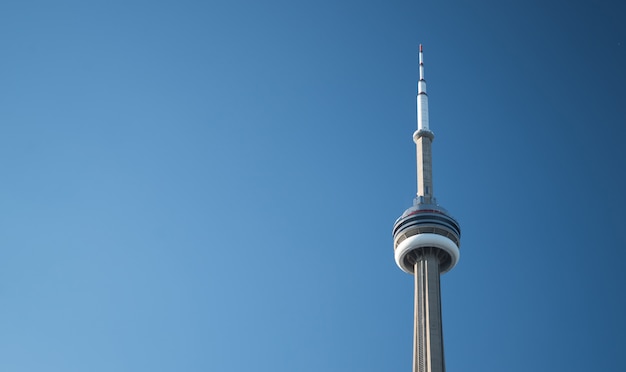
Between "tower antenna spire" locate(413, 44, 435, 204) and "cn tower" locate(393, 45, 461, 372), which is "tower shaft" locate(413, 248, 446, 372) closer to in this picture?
"cn tower" locate(393, 45, 461, 372)

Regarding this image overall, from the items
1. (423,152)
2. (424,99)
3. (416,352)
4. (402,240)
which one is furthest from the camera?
(424,99)

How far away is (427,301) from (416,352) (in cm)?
657

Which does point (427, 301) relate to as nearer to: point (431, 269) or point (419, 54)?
point (431, 269)

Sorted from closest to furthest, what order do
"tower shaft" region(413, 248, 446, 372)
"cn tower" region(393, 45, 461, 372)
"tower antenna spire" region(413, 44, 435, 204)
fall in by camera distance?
"tower shaft" region(413, 248, 446, 372)
"cn tower" region(393, 45, 461, 372)
"tower antenna spire" region(413, 44, 435, 204)

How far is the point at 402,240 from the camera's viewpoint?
12075 cm

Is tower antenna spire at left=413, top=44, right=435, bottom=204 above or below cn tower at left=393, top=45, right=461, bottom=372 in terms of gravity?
above

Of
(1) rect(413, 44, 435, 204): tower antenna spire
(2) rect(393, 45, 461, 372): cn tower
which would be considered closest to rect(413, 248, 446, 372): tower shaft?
(2) rect(393, 45, 461, 372): cn tower

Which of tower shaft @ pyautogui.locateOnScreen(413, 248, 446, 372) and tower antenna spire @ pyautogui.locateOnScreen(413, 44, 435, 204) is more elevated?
tower antenna spire @ pyautogui.locateOnScreen(413, 44, 435, 204)

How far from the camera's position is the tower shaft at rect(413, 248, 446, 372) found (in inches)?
4363

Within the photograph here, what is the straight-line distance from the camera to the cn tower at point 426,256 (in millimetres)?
112875

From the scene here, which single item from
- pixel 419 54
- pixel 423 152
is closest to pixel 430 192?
pixel 423 152

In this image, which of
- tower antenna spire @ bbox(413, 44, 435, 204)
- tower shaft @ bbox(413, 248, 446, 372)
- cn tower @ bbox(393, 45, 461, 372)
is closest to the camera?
tower shaft @ bbox(413, 248, 446, 372)

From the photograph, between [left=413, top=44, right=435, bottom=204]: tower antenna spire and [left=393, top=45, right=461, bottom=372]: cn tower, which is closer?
[left=393, top=45, right=461, bottom=372]: cn tower

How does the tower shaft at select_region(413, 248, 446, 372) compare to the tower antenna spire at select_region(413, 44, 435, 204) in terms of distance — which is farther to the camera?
the tower antenna spire at select_region(413, 44, 435, 204)
